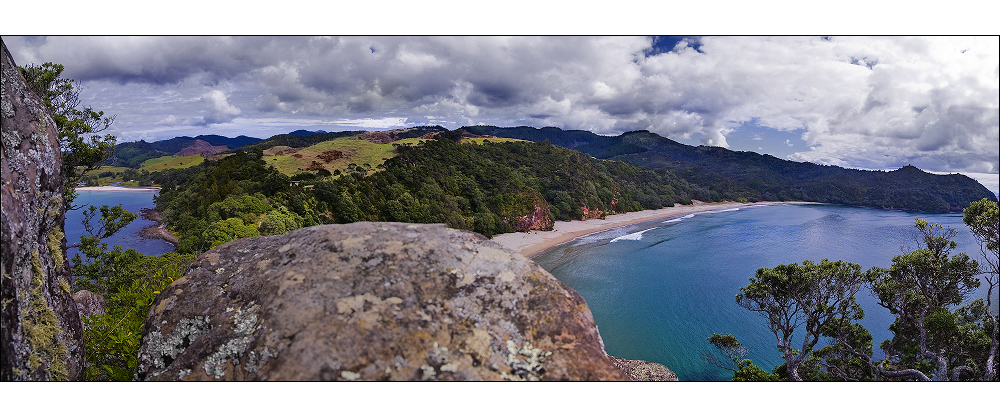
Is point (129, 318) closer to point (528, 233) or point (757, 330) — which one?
point (757, 330)

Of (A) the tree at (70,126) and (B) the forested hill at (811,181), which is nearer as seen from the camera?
(A) the tree at (70,126)

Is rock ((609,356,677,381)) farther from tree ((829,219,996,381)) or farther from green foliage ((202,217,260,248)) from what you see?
green foliage ((202,217,260,248))

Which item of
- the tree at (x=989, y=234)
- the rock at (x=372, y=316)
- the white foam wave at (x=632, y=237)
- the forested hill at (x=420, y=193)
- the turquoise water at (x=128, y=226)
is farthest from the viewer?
the white foam wave at (x=632, y=237)

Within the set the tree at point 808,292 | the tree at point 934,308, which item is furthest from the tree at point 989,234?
the tree at point 808,292

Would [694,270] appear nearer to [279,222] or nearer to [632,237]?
[632,237]

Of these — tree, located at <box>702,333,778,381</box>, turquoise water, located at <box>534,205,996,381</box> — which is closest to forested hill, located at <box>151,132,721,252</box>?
turquoise water, located at <box>534,205,996,381</box>

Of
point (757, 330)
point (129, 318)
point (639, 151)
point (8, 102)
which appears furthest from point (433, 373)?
point (639, 151)

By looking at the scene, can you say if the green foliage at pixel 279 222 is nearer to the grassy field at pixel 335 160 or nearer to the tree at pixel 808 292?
the grassy field at pixel 335 160
